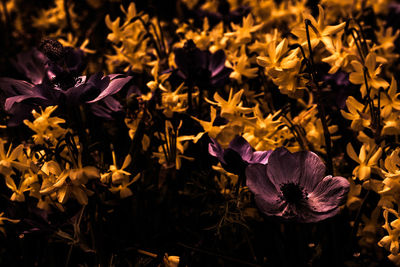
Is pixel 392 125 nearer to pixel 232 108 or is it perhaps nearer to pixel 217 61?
pixel 232 108

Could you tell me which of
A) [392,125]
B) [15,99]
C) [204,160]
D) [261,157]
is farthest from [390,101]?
[15,99]

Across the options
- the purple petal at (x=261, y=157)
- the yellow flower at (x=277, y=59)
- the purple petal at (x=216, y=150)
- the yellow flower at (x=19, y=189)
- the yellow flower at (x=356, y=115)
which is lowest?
the yellow flower at (x=19, y=189)

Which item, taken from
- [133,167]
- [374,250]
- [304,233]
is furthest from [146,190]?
[374,250]

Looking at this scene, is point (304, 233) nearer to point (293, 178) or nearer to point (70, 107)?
point (293, 178)

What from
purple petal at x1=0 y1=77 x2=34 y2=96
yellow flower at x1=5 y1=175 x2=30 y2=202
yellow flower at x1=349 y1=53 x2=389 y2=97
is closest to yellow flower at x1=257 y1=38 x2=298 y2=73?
yellow flower at x1=349 y1=53 x2=389 y2=97

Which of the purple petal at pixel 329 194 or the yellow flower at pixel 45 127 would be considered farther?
the yellow flower at pixel 45 127

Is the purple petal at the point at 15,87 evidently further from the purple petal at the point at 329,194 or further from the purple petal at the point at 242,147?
the purple petal at the point at 329,194

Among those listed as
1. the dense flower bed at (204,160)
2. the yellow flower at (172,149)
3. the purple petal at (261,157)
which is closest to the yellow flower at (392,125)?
the dense flower bed at (204,160)
